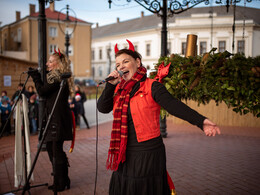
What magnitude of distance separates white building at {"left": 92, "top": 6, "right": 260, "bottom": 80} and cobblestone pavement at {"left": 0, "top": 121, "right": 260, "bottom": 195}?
6.33m

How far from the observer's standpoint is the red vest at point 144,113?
7.64ft

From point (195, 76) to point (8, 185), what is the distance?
12.0ft

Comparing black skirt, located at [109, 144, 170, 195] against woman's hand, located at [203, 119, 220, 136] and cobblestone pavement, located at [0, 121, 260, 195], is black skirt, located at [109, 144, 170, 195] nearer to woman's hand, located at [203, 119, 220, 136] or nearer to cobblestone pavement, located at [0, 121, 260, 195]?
woman's hand, located at [203, 119, 220, 136]

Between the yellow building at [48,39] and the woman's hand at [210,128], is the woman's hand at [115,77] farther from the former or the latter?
the yellow building at [48,39]

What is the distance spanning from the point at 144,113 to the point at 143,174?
1.86ft

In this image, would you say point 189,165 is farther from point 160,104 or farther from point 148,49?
point 148,49

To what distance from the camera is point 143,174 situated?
2.31 metres

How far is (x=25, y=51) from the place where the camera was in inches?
1427

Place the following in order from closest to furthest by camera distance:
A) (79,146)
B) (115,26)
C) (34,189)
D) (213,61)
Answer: (213,61) < (34,189) < (79,146) < (115,26)

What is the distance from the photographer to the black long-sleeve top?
2010 mm

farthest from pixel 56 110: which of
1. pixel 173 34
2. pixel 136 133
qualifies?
pixel 173 34

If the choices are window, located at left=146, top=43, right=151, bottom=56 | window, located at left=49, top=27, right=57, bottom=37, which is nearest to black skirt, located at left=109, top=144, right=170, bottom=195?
window, located at left=49, top=27, right=57, bottom=37

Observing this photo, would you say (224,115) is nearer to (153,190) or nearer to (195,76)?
(195,76)

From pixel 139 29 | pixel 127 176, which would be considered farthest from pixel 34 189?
pixel 139 29
